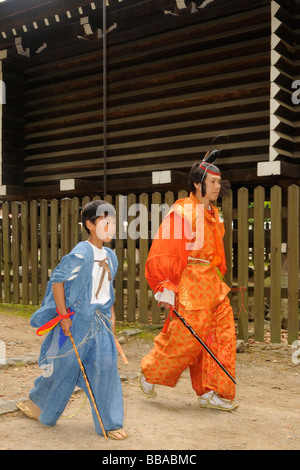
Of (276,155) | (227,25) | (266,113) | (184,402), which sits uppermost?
(227,25)

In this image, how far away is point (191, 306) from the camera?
3797mm

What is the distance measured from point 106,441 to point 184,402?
109 centimetres

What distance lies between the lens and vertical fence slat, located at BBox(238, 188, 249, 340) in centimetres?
605

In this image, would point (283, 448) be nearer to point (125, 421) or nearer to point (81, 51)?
point (125, 421)

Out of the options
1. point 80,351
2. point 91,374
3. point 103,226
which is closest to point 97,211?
point 103,226

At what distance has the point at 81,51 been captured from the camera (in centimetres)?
961

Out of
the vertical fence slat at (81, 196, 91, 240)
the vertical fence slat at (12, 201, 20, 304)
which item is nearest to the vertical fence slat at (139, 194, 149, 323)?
the vertical fence slat at (81, 196, 91, 240)

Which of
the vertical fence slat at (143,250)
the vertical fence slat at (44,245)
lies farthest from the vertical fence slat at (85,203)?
the vertical fence slat at (143,250)

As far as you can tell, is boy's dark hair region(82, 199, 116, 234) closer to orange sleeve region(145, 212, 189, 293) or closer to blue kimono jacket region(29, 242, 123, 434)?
blue kimono jacket region(29, 242, 123, 434)

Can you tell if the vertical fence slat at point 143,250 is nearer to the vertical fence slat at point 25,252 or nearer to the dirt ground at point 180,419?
the dirt ground at point 180,419

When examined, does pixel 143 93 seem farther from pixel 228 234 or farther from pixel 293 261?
pixel 293 261

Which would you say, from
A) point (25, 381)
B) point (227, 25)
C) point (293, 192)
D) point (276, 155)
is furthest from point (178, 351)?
point (227, 25)

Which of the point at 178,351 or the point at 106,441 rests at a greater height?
the point at 178,351

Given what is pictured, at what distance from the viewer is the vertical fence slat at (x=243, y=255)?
6.05m
